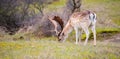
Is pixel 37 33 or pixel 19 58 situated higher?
pixel 19 58

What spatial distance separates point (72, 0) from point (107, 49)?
89.2 feet

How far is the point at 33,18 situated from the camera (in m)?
38.4

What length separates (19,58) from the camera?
1457 cm

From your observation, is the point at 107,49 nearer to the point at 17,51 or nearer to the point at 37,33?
the point at 17,51

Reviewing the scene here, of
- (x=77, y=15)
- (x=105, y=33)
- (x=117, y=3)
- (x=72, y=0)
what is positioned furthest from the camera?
(x=117, y=3)

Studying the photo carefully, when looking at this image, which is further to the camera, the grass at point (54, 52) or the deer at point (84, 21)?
the deer at point (84, 21)

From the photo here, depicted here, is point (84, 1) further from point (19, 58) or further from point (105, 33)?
point (19, 58)

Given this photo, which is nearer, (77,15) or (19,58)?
(19,58)

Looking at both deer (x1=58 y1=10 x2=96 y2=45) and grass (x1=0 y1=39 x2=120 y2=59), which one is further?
deer (x1=58 y1=10 x2=96 y2=45)

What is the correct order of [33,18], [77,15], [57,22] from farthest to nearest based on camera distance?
[33,18]
[57,22]
[77,15]

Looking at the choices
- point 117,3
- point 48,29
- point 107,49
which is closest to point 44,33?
point 48,29

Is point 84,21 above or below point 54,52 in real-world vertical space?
above

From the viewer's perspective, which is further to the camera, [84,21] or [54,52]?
[84,21]

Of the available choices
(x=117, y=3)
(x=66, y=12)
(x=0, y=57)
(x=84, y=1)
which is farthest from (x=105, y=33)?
(x=84, y=1)
